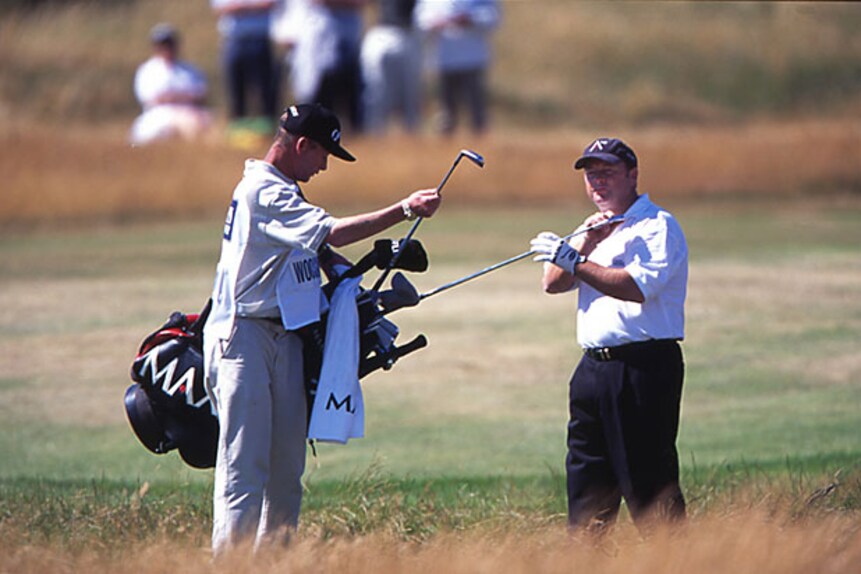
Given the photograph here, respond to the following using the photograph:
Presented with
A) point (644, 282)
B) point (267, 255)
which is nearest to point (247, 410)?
point (267, 255)

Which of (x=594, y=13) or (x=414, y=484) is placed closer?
(x=414, y=484)

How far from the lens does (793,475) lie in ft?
29.8

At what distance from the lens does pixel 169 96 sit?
25812 millimetres

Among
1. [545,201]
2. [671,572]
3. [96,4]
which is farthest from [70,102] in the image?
[671,572]

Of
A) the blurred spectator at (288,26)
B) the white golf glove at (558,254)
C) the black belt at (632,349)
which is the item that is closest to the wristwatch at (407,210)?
the white golf glove at (558,254)

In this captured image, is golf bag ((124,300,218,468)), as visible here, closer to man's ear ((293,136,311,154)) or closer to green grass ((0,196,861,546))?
green grass ((0,196,861,546))

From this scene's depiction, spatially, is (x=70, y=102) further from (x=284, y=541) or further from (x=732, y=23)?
(x=284, y=541)

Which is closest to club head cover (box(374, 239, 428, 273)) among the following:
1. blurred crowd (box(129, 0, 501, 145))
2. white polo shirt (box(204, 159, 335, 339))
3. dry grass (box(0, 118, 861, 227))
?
white polo shirt (box(204, 159, 335, 339))

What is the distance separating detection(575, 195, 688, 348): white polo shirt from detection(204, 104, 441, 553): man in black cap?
99 cm

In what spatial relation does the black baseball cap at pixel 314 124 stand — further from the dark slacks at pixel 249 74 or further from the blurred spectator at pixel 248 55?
the dark slacks at pixel 249 74

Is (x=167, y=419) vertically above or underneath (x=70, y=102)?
underneath

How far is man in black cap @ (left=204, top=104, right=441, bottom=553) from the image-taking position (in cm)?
702

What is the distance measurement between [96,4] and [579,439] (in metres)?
29.0

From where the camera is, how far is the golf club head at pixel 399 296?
295 inches
